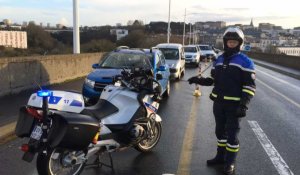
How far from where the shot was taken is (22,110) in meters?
4.51

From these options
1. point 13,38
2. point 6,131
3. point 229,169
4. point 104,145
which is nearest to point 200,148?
point 229,169

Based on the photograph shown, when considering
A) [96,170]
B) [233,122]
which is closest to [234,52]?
[233,122]

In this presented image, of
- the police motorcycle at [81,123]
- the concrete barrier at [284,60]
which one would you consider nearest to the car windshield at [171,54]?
the concrete barrier at [284,60]

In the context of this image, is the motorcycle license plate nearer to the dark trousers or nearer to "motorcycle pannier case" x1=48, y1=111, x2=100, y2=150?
"motorcycle pannier case" x1=48, y1=111, x2=100, y2=150

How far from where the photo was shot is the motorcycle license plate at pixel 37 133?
435 cm

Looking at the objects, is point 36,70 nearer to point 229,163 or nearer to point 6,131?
point 6,131

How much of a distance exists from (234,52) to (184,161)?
1.85 meters

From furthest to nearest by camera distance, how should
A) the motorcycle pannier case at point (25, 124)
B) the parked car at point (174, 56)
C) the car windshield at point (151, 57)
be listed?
the parked car at point (174, 56)
the car windshield at point (151, 57)
the motorcycle pannier case at point (25, 124)

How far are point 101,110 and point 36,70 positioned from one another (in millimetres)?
8278

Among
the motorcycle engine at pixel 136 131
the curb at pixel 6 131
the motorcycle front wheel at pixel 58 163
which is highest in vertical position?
the motorcycle engine at pixel 136 131

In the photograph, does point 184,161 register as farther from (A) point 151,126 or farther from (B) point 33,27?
(B) point 33,27

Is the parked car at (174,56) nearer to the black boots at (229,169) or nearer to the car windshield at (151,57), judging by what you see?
the car windshield at (151,57)

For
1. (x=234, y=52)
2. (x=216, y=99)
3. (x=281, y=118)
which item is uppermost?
(x=234, y=52)

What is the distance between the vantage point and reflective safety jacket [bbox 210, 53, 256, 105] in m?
5.39
